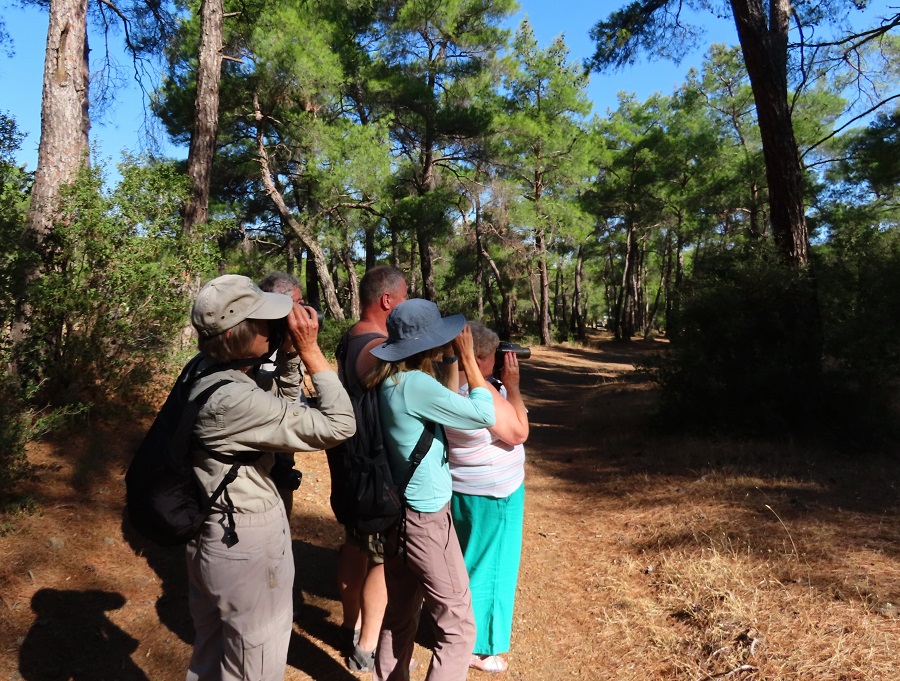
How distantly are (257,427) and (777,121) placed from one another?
7.96 meters

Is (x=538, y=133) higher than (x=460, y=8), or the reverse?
(x=460, y=8)

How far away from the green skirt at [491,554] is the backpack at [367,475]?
2.59 ft

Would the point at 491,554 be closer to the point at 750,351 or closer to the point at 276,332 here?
the point at 276,332

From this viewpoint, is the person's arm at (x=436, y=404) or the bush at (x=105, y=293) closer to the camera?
the person's arm at (x=436, y=404)

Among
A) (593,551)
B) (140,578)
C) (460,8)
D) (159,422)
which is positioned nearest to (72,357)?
(140,578)

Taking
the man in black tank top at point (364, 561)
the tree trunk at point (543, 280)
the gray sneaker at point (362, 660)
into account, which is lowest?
the gray sneaker at point (362, 660)

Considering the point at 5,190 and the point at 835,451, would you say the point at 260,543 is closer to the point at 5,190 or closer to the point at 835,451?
the point at 5,190

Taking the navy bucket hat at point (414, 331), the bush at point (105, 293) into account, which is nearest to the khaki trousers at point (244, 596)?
the navy bucket hat at point (414, 331)

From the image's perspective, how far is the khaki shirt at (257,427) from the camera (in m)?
1.83

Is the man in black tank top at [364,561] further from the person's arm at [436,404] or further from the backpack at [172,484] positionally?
the backpack at [172,484]

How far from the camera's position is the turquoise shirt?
7.69 ft

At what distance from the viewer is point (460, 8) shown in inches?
688

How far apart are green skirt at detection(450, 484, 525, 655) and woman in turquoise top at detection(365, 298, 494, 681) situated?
61 centimetres

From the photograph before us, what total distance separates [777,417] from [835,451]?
646mm
